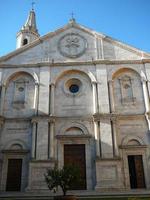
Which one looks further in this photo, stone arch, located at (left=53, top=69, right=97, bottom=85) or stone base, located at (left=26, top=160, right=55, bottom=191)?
stone arch, located at (left=53, top=69, right=97, bottom=85)

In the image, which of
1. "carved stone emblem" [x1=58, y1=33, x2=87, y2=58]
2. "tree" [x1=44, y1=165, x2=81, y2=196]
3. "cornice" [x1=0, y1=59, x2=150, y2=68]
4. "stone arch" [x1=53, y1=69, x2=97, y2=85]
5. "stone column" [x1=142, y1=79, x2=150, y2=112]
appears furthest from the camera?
"carved stone emblem" [x1=58, y1=33, x2=87, y2=58]

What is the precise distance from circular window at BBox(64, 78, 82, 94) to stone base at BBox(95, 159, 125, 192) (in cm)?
652

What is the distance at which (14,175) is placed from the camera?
738 inches

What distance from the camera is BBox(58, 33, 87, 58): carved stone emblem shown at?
75.1ft

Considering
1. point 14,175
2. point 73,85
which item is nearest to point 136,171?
point 73,85

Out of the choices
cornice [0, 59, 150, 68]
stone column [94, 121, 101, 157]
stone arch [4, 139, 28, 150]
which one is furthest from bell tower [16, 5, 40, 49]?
stone column [94, 121, 101, 157]

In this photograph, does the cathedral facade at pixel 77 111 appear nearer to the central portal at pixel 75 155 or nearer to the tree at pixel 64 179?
the central portal at pixel 75 155

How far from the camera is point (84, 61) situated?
877 inches

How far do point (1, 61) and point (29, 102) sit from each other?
4975 millimetres

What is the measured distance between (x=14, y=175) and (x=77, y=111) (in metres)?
6.85

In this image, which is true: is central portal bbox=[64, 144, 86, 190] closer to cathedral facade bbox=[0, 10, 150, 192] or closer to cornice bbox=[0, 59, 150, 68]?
cathedral facade bbox=[0, 10, 150, 192]

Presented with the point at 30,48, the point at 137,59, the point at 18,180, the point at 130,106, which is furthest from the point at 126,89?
the point at 18,180

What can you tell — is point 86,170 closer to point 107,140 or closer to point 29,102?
point 107,140

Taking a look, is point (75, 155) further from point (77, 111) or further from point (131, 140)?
point (131, 140)
